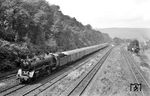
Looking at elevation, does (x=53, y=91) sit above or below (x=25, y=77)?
below

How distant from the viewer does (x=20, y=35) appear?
1487 inches

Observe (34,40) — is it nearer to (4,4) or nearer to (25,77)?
(4,4)

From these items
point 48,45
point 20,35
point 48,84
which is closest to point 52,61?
point 48,84

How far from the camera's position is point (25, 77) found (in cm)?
2045

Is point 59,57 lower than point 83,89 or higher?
higher

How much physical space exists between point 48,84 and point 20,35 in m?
20.2

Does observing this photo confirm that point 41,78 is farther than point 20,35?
No

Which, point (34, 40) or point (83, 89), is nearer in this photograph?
point (83, 89)

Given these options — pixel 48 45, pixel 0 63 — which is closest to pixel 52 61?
pixel 0 63

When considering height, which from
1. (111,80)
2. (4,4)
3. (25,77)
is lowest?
(111,80)

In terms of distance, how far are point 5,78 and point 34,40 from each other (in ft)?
64.7

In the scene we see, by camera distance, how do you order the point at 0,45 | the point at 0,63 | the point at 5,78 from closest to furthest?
the point at 5,78 → the point at 0,63 → the point at 0,45

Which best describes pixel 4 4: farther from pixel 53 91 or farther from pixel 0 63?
pixel 53 91

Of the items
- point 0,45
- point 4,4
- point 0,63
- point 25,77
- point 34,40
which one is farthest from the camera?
point 34,40
